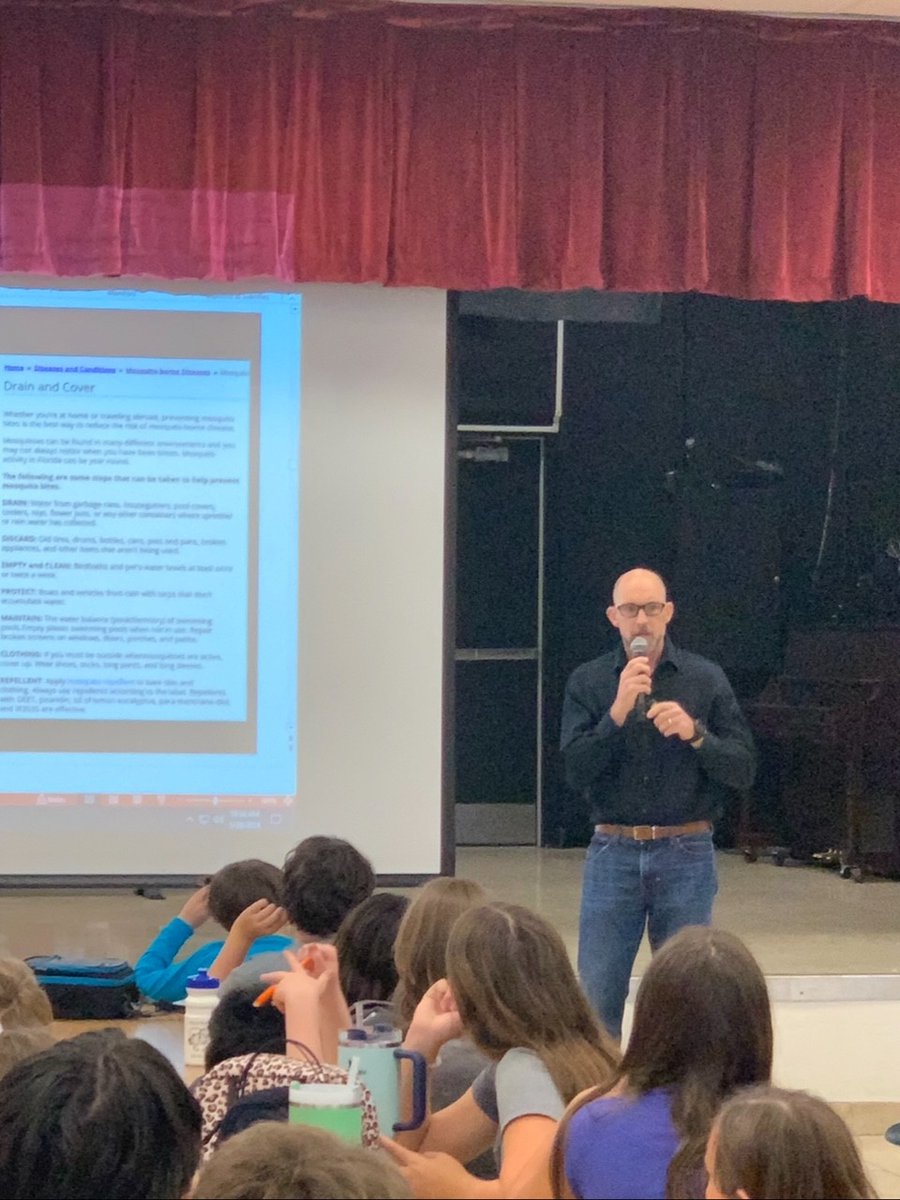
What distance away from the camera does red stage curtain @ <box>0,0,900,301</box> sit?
420 centimetres

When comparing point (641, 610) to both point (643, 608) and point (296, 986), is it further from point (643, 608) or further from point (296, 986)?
point (296, 986)

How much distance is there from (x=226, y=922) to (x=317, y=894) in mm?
550

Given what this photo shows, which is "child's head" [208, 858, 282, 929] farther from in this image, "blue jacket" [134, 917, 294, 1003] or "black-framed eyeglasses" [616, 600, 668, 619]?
"black-framed eyeglasses" [616, 600, 668, 619]

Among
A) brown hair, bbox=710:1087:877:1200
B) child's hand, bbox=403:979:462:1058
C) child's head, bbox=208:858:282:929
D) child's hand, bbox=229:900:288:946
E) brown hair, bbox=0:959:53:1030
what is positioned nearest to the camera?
brown hair, bbox=710:1087:877:1200

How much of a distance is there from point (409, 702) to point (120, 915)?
1236mm

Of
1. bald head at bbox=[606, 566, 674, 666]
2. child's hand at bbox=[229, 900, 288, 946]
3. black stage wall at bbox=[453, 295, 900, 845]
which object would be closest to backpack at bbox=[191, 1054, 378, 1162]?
child's hand at bbox=[229, 900, 288, 946]

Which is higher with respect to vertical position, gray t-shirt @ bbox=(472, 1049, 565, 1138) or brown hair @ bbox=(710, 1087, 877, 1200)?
brown hair @ bbox=(710, 1087, 877, 1200)

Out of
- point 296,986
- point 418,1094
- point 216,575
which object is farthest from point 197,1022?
point 216,575

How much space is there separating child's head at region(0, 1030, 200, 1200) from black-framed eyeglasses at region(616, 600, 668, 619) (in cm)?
255

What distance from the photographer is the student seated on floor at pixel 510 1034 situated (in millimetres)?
1809

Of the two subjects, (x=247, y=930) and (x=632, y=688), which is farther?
(x=632, y=688)

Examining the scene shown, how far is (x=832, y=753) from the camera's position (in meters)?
7.00

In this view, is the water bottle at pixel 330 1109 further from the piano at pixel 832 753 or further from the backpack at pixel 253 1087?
the piano at pixel 832 753

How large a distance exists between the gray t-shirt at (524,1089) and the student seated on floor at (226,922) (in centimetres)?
78
